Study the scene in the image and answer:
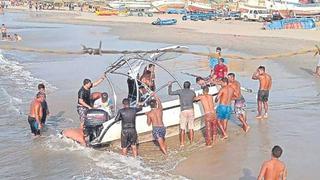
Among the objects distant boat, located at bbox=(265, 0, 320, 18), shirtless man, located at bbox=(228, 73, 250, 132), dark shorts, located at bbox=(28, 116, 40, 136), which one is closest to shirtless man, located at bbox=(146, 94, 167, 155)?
shirtless man, located at bbox=(228, 73, 250, 132)

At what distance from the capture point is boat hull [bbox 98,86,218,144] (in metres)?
11.0

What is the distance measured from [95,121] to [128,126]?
926mm

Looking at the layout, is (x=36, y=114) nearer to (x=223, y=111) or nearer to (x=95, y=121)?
(x=95, y=121)

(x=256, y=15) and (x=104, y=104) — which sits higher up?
(x=256, y=15)

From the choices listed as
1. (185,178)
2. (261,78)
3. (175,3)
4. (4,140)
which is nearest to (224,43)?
(261,78)

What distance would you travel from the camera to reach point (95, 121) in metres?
11.0

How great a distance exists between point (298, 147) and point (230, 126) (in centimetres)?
228

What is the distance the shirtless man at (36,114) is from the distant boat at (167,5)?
235 ft

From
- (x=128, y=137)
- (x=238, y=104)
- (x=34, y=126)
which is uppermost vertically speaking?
(x=238, y=104)

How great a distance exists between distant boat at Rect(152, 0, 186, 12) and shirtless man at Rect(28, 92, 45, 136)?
7148 cm

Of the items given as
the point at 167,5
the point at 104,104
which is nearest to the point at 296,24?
the point at 104,104

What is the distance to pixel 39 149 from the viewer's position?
38.2ft

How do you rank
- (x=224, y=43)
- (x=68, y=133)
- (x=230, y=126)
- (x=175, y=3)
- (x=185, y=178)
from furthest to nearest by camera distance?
(x=175, y=3), (x=224, y=43), (x=230, y=126), (x=68, y=133), (x=185, y=178)

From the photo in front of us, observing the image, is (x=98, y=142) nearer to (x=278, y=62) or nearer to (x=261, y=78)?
(x=261, y=78)
